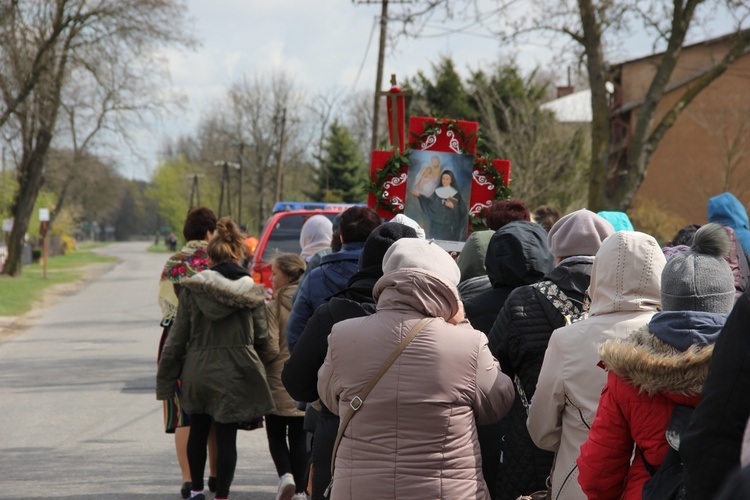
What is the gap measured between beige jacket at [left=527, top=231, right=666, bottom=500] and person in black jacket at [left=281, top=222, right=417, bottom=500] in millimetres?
1034

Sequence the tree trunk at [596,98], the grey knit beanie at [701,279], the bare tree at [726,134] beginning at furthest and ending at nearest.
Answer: the bare tree at [726,134] < the tree trunk at [596,98] < the grey knit beanie at [701,279]

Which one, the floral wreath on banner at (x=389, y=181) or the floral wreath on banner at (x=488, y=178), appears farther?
the floral wreath on banner at (x=488, y=178)

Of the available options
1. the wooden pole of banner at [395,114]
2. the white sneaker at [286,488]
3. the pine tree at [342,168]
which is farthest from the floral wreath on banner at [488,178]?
the pine tree at [342,168]

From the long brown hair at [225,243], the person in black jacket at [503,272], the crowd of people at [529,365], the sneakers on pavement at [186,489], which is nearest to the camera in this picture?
the crowd of people at [529,365]

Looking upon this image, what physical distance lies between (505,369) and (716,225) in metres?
1.35

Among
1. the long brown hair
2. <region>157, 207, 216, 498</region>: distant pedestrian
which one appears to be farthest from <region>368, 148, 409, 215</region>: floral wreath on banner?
<region>157, 207, 216, 498</region>: distant pedestrian

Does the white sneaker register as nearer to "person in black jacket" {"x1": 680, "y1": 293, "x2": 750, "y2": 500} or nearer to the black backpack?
the black backpack

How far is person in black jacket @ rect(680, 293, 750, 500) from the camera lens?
6.15ft

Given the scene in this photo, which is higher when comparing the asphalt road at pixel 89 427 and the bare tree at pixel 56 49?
the bare tree at pixel 56 49

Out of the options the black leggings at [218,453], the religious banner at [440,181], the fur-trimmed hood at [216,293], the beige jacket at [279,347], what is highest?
the religious banner at [440,181]

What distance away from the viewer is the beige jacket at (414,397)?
11.6 ft

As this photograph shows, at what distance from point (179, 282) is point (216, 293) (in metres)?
0.56

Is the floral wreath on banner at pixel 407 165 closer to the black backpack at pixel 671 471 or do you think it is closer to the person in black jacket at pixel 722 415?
the black backpack at pixel 671 471

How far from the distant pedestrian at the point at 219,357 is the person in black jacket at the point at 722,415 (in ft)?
15.6
